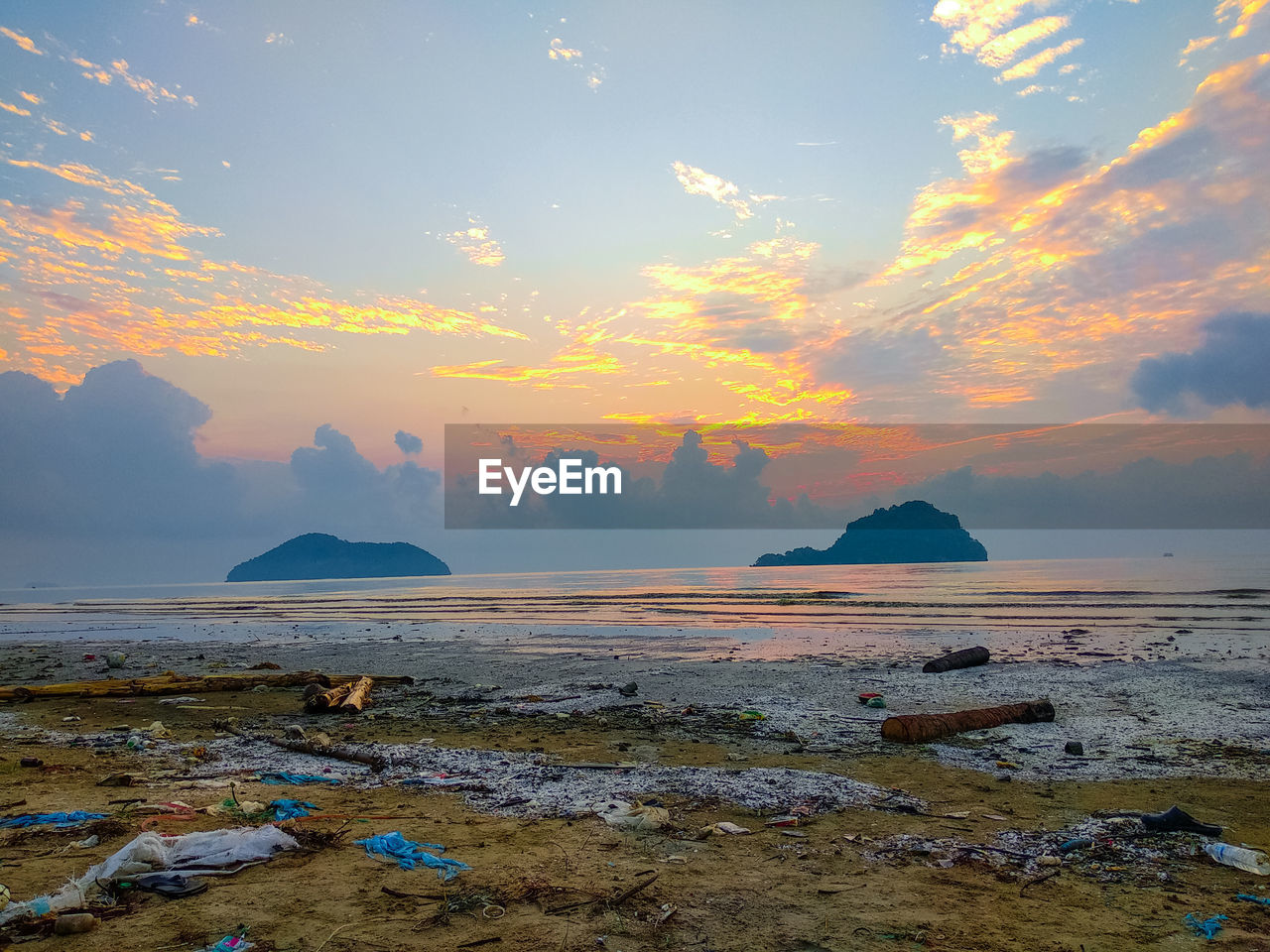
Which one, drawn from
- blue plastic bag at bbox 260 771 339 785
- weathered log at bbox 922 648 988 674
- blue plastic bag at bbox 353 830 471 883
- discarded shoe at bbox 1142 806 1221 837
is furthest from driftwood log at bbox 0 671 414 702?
discarded shoe at bbox 1142 806 1221 837

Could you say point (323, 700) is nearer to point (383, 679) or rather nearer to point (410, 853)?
point (383, 679)

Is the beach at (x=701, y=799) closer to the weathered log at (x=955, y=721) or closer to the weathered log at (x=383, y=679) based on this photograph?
the weathered log at (x=955, y=721)

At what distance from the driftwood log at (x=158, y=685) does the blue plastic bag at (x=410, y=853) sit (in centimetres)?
1105

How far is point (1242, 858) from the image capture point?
246 inches

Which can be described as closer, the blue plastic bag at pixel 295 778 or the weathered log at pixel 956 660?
the blue plastic bag at pixel 295 778

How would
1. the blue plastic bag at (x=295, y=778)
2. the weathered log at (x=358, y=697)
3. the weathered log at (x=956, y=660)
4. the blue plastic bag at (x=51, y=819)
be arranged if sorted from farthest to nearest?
the weathered log at (x=956, y=660) → the weathered log at (x=358, y=697) → the blue plastic bag at (x=295, y=778) → the blue plastic bag at (x=51, y=819)

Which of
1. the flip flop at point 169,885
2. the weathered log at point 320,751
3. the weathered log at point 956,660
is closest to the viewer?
the flip flop at point 169,885

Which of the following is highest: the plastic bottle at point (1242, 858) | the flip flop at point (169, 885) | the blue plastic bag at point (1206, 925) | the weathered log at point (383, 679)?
the flip flop at point (169, 885)

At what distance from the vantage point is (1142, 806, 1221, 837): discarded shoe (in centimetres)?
693

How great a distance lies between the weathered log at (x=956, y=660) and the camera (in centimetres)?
1819

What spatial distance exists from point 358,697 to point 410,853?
31.3ft

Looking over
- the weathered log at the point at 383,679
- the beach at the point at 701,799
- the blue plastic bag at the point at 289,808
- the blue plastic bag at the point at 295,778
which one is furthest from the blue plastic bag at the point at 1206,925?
the weathered log at the point at 383,679

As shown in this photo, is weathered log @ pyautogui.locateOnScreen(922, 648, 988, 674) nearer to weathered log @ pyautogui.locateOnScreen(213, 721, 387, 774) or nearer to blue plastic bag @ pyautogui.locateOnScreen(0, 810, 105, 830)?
weathered log @ pyautogui.locateOnScreen(213, 721, 387, 774)

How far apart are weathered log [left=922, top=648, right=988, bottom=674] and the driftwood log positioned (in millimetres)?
13538
